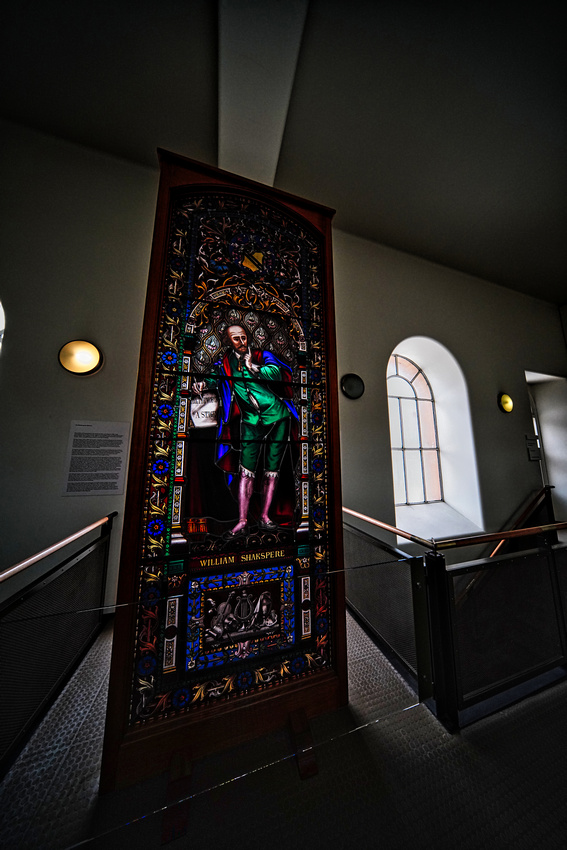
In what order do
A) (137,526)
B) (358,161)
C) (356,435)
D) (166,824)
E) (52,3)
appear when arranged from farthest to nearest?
(356,435), (358,161), (52,3), (137,526), (166,824)

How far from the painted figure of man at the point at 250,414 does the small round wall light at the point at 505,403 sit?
12.4 ft

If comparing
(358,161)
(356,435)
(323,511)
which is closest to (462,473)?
(356,435)

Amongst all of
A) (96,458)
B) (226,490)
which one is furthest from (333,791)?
(96,458)

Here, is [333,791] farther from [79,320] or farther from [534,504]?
[534,504]

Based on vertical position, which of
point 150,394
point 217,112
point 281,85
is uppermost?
point 217,112

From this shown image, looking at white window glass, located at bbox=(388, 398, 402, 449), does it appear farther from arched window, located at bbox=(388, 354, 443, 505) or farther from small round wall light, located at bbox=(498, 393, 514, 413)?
small round wall light, located at bbox=(498, 393, 514, 413)

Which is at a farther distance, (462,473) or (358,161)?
(462,473)

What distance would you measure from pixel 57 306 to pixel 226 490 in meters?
2.09

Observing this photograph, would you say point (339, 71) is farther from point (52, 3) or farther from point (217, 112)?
point (52, 3)

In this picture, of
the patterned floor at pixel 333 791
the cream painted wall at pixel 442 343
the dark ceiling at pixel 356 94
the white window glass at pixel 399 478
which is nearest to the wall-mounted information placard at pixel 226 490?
the patterned floor at pixel 333 791

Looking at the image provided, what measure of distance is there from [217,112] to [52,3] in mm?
955

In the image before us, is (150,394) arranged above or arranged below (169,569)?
above

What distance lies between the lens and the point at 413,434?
12.3 feet

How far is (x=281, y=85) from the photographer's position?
1.83 m
